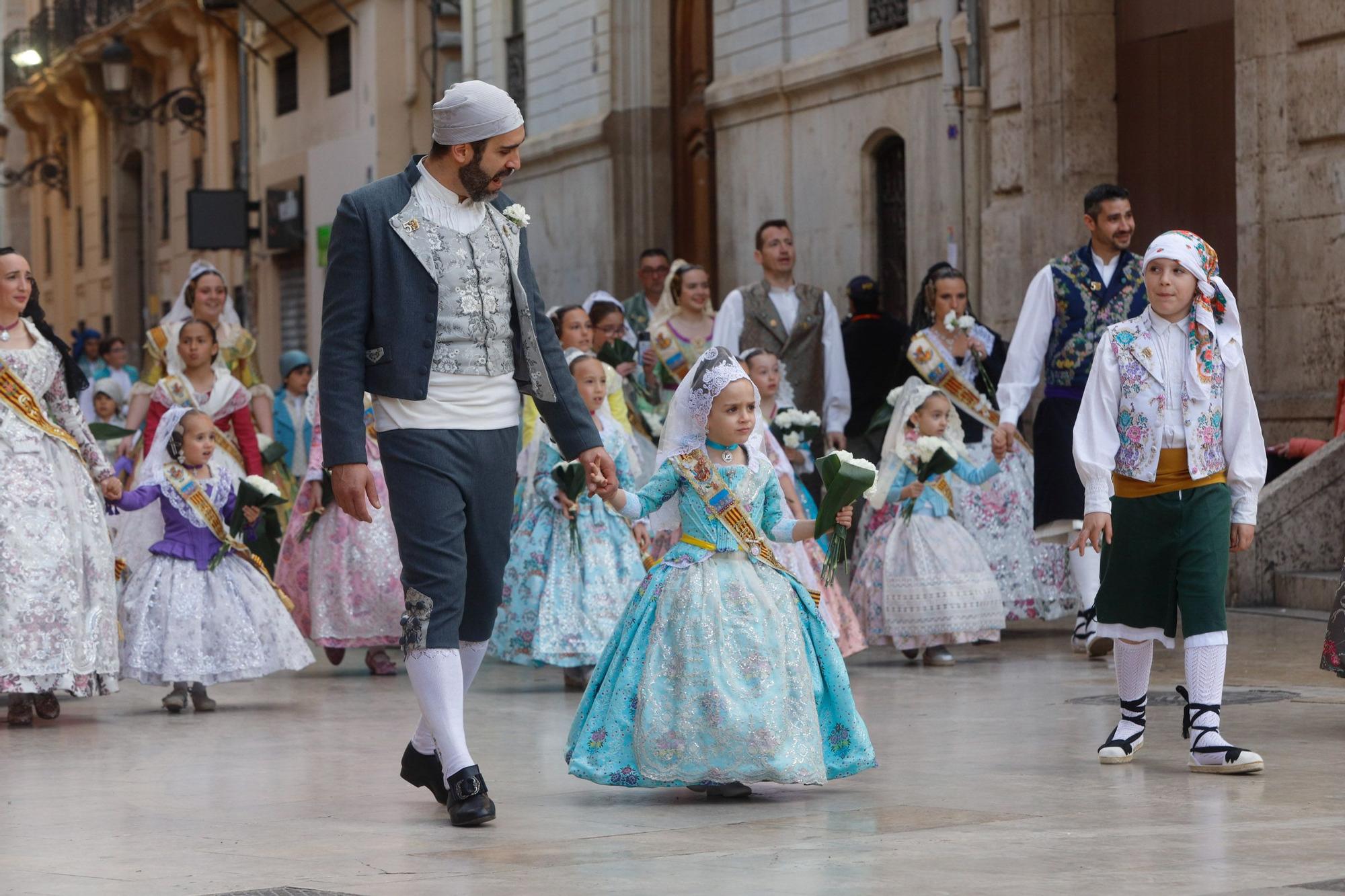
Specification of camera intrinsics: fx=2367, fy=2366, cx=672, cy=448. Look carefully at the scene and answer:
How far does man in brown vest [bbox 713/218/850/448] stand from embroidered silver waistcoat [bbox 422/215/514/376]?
6.32 metres

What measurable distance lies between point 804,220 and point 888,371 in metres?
4.17

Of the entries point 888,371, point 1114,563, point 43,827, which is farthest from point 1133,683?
point 888,371

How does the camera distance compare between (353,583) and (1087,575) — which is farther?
(353,583)

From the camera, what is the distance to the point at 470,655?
6.70 metres

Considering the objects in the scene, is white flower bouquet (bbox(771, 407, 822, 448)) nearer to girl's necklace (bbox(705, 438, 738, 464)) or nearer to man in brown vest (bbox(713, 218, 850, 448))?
man in brown vest (bbox(713, 218, 850, 448))

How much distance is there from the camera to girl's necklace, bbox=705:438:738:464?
24.4ft

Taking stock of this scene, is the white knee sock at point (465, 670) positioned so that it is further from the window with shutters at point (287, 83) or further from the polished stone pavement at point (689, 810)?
the window with shutters at point (287, 83)

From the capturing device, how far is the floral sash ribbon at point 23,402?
9.25 meters

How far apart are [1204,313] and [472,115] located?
2.46 m

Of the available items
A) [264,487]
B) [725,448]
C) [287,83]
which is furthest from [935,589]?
[287,83]

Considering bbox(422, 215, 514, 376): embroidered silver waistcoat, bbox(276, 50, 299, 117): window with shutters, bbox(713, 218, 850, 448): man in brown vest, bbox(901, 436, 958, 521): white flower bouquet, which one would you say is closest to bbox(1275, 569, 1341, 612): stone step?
bbox(901, 436, 958, 521): white flower bouquet

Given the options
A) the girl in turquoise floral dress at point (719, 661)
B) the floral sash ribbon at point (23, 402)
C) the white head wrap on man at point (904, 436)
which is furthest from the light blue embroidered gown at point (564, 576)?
the girl in turquoise floral dress at point (719, 661)

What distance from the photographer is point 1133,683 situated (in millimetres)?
7543

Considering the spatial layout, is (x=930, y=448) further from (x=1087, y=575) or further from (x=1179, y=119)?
(x=1179, y=119)
